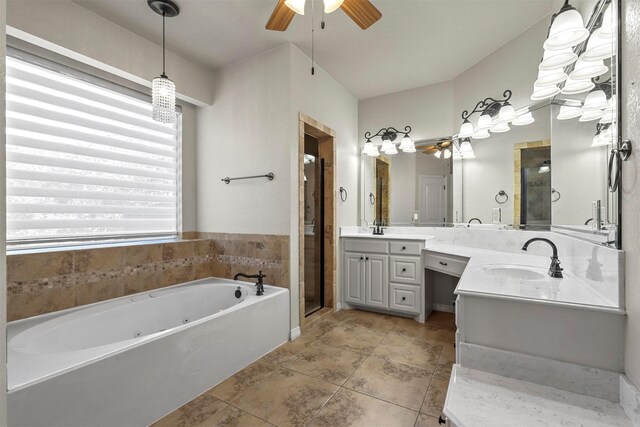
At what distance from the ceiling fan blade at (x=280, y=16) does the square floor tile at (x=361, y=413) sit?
2366mm

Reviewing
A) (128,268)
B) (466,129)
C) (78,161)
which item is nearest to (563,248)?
(466,129)

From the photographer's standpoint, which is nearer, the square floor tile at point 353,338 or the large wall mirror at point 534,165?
the large wall mirror at point 534,165

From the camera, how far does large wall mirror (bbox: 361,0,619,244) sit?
1.17 meters

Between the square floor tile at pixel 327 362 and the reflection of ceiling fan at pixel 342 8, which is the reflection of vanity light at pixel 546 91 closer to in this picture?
the reflection of ceiling fan at pixel 342 8

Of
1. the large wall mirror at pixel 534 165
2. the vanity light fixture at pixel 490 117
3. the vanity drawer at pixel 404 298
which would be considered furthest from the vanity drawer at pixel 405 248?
the vanity light fixture at pixel 490 117

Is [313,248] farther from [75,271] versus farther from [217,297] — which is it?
[75,271]

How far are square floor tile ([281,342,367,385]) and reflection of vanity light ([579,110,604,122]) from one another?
79.8 inches

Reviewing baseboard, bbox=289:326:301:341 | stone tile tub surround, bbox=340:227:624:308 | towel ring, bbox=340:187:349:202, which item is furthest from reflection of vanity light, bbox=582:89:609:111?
baseboard, bbox=289:326:301:341

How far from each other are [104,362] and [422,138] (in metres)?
3.44

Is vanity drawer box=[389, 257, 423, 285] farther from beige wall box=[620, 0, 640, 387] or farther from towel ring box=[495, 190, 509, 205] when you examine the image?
beige wall box=[620, 0, 640, 387]

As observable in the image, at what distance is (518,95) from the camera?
2.39m

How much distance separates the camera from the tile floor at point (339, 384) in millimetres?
1574

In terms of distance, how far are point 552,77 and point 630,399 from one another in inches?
64.6

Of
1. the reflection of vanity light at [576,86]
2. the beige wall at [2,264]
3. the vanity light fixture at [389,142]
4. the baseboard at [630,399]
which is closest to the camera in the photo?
the beige wall at [2,264]
